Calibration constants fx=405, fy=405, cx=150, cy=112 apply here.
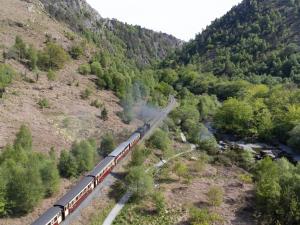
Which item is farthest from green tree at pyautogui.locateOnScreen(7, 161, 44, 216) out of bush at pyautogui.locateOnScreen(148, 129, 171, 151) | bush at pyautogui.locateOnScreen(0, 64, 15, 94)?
bush at pyautogui.locateOnScreen(0, 64, 15, 94)

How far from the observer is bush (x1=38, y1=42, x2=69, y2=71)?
103 m

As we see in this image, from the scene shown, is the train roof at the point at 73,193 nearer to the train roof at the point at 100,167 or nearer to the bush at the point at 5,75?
the train roof at the point at 100,167

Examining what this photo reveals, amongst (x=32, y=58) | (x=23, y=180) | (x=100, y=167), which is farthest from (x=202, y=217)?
(x=32, y=58)

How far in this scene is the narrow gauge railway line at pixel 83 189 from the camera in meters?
38.9

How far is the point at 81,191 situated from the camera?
45.2m

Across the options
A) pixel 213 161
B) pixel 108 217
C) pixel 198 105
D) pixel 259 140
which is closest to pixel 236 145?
pixel 259 140

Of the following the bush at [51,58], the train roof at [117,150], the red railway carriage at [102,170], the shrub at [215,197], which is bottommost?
the shrub at [215,197]

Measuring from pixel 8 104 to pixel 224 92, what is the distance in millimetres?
79885

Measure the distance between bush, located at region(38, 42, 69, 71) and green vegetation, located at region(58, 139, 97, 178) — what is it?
5298cm

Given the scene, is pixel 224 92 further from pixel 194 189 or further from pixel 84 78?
pixel 194 189

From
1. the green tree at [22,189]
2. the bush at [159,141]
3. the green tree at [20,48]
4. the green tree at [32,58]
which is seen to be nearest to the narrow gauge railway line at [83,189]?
the bush at [159,141]

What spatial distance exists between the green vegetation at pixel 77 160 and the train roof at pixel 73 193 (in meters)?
4.96

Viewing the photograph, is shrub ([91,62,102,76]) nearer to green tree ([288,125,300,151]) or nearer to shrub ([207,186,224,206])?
green tree ([288,125,300,151])

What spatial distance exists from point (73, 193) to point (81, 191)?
53.6 inches
